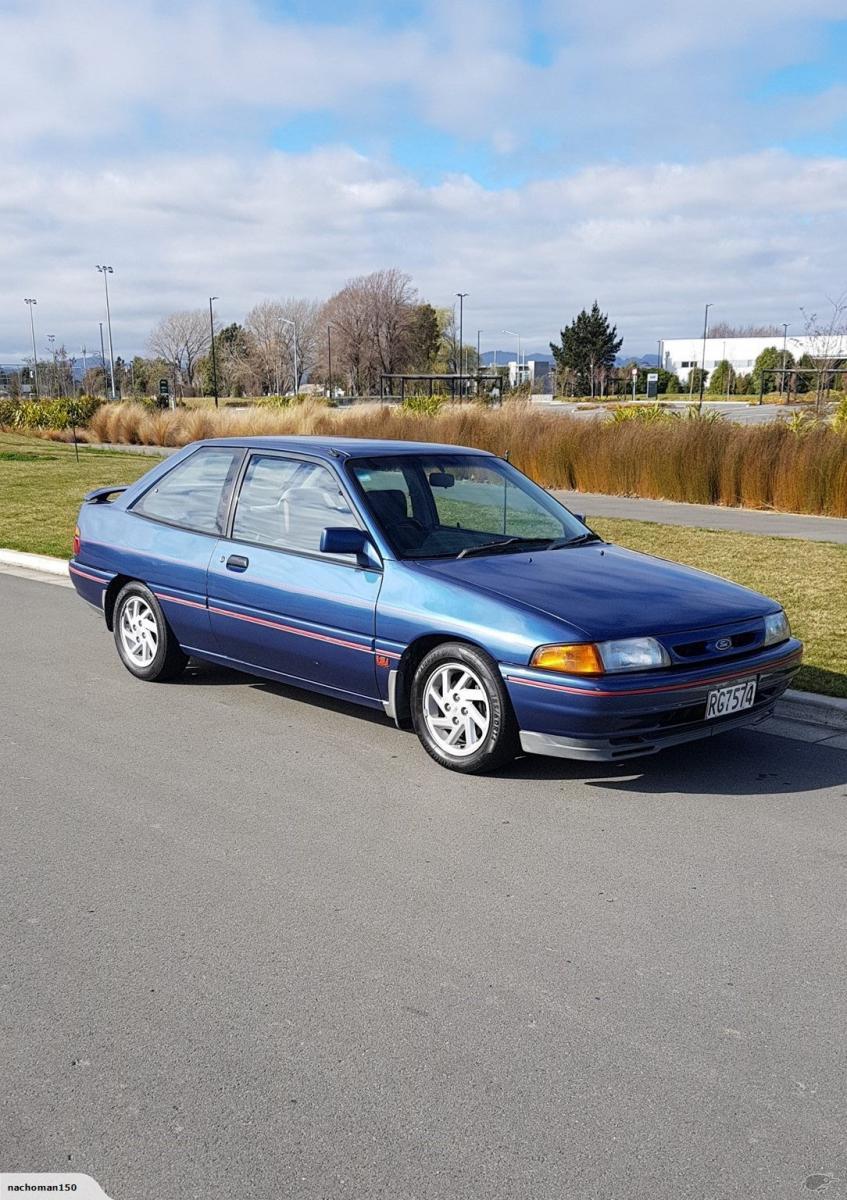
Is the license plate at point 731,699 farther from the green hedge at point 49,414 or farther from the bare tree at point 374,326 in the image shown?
the bare tree at point 374,326

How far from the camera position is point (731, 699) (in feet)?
17.5

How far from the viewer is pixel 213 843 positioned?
4605 mm

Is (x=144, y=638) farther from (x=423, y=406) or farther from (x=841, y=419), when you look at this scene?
(x=423, y=406)

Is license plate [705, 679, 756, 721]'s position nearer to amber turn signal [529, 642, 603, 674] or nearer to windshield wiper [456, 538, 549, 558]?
amber turn signal [529, 642, 603, 674]

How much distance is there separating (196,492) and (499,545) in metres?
1.93

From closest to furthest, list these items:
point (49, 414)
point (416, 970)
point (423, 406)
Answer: point (416, 970) < point (423, 406) < point (49, 414)

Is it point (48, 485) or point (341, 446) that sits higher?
point (341, 446)

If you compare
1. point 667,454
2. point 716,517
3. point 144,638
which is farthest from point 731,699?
point 667,454

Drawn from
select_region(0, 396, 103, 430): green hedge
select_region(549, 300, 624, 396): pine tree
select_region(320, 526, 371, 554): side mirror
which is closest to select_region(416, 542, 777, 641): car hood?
select_region(320, 526, 371, 554): side mirror

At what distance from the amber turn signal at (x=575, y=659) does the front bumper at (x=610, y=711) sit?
0.13 feet

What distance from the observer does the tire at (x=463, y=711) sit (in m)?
5.20

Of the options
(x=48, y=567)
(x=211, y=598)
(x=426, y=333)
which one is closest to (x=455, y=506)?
(x=211, y=598)

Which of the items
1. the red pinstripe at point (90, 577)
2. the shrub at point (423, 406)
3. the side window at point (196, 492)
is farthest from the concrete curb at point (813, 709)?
the shrub at point (423, 406)

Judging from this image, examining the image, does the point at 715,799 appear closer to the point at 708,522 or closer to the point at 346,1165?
the point at 346,1165
